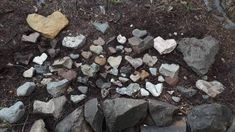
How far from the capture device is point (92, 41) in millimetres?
3252

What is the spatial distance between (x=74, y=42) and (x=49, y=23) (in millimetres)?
266

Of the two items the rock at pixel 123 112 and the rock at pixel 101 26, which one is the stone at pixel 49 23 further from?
the rock at pixel 123 112

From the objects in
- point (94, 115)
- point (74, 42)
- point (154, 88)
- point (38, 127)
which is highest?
point (74, 42)

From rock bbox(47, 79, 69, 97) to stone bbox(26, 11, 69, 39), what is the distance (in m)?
0.42

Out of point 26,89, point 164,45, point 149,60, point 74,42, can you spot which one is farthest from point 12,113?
point 164,45

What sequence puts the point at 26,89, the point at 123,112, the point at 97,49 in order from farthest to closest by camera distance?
the point at 97,49
the point at 26,89
the point at 123,112

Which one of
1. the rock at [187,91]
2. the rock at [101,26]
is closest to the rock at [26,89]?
the rock at [101,26]

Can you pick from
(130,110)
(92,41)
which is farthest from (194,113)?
(92,41)

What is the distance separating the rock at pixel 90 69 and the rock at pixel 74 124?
0.97 feet

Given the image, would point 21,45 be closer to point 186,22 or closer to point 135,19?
point 135,19

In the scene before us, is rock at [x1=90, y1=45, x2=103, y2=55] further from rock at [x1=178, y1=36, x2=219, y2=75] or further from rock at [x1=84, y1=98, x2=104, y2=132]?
rock at [x1=178, y1=36, x2=219, y2=75]

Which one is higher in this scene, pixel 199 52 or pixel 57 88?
pixel 199 52

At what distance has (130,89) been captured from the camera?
303 centimetres

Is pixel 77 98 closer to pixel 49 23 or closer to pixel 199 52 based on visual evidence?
pixel 49 23
